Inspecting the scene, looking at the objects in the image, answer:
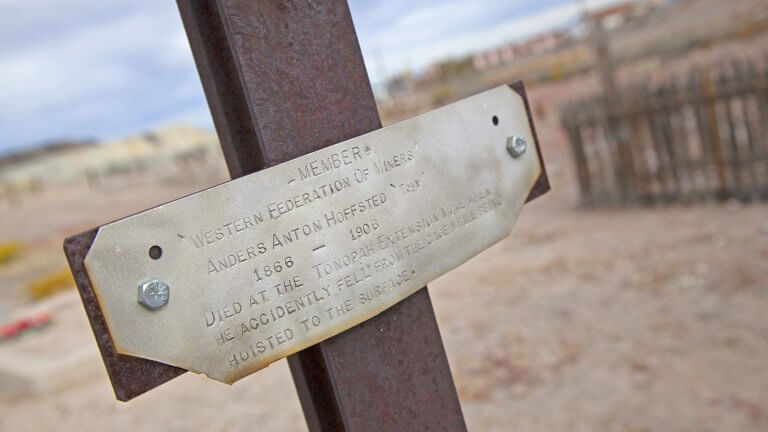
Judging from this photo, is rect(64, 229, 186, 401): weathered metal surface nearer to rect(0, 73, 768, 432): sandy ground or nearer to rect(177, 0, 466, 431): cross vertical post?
rect(177, 0, 466, 431): cross vertical post

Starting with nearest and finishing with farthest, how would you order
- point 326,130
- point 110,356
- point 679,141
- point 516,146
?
point 110,356 < point 326,130 < point 516,146 < point 679,141

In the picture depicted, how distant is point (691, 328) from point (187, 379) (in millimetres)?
4167

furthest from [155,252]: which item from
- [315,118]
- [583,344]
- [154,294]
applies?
[583,344]

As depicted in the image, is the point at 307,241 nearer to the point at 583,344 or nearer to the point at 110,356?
the point at 110,356

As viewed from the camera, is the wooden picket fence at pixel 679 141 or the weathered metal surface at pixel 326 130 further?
the wooden picket fence at pixel 679 141

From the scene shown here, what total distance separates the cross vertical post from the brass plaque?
77 mm

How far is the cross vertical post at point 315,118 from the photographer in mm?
1268

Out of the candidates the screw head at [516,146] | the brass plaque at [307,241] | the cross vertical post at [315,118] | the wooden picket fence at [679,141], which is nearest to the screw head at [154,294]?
the brass plaque at [307,241]

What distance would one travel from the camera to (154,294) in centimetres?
108

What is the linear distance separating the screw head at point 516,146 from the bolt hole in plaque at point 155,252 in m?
0.82

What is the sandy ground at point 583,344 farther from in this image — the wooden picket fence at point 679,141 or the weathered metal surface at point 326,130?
the weathered metal surface at point 326,130

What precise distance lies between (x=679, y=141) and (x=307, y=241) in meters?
7.21

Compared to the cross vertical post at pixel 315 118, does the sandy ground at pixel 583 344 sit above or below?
below

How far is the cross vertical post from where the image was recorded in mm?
1268
